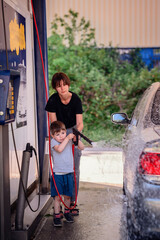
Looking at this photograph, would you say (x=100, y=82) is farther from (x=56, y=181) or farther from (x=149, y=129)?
(x=149, y=129)

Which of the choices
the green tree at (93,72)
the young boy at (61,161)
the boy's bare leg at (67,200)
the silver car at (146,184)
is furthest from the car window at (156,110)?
the green tree at (93,72)

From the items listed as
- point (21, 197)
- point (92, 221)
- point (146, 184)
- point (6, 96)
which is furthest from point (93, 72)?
point (146, 184)

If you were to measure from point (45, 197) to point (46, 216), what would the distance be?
599 millimetres

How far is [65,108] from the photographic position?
16.0 feet

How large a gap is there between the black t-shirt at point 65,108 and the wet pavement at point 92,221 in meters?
1.19

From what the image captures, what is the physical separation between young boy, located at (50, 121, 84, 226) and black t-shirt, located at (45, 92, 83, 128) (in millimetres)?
367

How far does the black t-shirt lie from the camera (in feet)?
16.0

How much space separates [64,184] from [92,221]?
1.88 feet

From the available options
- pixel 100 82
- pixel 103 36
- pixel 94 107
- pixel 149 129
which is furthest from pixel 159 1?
pixel 149 129

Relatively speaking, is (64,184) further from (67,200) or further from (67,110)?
(67,110)

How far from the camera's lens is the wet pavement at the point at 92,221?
425 cm

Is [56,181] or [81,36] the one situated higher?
[81,36]

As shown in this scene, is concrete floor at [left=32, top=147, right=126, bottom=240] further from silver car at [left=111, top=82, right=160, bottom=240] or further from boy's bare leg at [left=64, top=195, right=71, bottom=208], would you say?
silver car at [left=111, top=82, right=160, bottom=240]

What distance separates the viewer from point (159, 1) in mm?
13328
